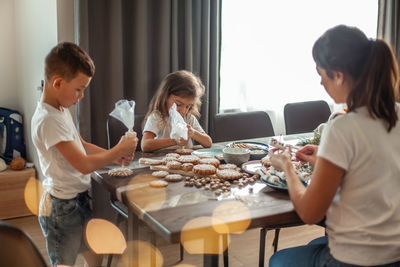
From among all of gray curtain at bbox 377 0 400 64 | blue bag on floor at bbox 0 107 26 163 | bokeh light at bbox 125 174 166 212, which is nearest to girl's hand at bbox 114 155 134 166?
bokeh light at bbox 125 174 166 212

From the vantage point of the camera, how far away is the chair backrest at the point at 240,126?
2.65 m

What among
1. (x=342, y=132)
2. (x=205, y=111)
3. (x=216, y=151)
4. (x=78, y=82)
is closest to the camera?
(x=342, y=132)

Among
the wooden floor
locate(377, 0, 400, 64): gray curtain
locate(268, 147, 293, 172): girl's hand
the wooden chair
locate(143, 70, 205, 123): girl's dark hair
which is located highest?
locate(377, 0, 400, 64): gray curtain

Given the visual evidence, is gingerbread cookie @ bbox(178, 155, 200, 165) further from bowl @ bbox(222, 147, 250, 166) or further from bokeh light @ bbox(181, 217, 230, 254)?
bokeh light @ bbox(181, 217, 230, 254)

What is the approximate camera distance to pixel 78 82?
166 cm

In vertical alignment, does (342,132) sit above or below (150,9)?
below

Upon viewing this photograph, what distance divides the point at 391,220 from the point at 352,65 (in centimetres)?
47

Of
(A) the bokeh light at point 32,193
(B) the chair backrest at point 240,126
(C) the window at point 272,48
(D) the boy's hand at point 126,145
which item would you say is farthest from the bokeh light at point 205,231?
(C) the window at point 272,48

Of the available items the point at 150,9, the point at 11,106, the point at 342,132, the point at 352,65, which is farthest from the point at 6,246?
the point at 11,106

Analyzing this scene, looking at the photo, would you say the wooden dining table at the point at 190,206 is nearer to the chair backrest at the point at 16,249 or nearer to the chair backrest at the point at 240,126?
the chair backrest at the point at 16,249

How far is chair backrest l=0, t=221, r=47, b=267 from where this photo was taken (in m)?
0.82

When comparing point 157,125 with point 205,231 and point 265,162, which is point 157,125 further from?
point 205,231

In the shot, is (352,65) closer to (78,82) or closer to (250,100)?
(78,82)

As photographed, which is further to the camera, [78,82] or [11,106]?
[11,106]
